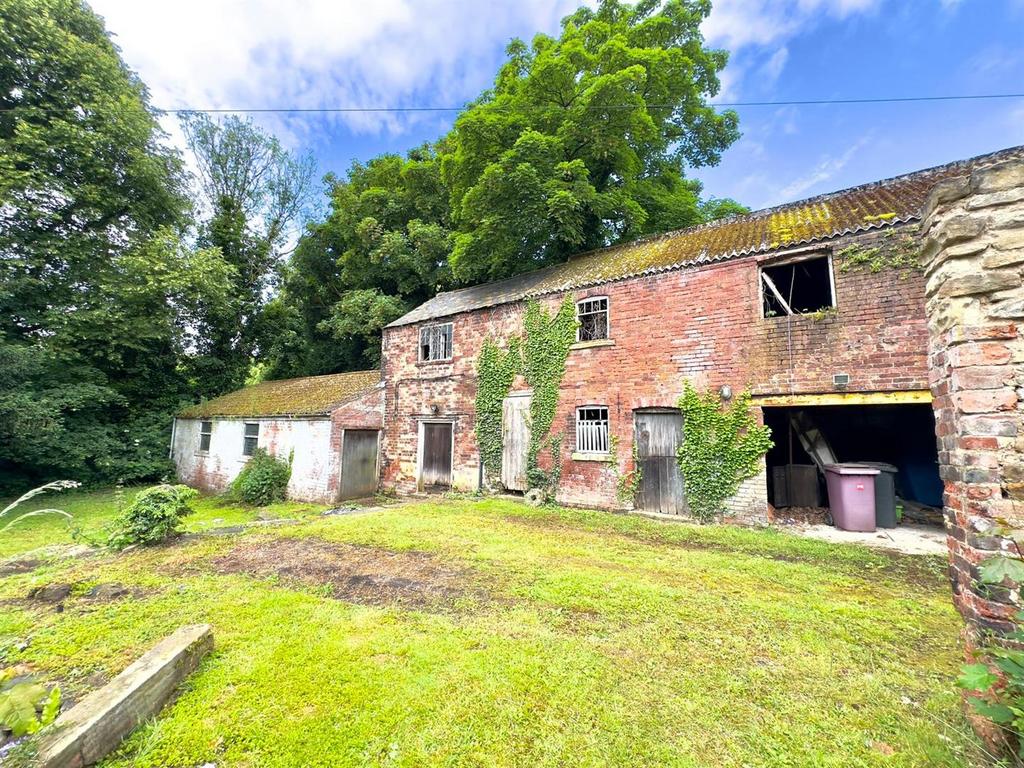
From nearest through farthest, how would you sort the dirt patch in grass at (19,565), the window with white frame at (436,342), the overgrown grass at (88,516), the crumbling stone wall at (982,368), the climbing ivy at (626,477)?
the crumbling stone wall at (982,368) < the dirt patch in grass at (19,565) < the overgrown grass at (88,516) < the climbing ivy at (626,477) < the window with white frame at (436,342)

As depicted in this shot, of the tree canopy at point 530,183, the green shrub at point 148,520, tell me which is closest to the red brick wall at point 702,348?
the tree canopy at point 530,183

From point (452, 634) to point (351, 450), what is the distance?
10554 mm

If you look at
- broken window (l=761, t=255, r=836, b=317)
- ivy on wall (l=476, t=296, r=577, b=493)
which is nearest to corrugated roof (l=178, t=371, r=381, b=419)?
ivy on wall (l=476, t=296, r=577, b=493)

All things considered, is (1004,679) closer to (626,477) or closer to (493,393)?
(626,477)

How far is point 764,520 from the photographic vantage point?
8.20m

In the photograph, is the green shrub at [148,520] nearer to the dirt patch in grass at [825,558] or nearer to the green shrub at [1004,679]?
the dirt patch in grass at [825,558]

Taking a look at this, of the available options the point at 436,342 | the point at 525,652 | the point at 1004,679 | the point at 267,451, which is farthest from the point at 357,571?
the point at 267,451

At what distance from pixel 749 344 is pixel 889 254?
2792mm

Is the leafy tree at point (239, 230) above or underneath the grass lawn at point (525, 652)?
above

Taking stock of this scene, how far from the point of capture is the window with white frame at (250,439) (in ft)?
47.9

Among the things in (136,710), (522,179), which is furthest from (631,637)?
(522,179)

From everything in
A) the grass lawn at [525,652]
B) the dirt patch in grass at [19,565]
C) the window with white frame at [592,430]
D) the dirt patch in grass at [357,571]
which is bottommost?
the dirt patch in grass at [19,565]

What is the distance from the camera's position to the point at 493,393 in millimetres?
12398

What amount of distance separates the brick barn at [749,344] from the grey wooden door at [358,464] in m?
2.21
